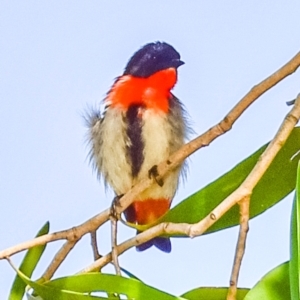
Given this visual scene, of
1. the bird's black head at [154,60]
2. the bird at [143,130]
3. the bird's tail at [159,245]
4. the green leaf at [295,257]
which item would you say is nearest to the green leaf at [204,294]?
the green leaf at [295,257]

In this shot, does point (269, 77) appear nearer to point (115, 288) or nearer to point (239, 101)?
point (239, 101)

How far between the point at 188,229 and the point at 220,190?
0.19 meters

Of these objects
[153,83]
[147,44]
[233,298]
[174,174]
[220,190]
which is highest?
[147,44]

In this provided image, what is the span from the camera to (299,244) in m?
0.66

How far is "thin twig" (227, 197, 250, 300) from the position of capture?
2.22 ft

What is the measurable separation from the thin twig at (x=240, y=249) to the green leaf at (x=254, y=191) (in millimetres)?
180

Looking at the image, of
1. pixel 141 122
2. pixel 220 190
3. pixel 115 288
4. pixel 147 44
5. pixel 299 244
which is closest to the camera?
pixel 299 244

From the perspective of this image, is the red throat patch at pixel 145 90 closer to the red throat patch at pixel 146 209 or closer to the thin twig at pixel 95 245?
the red throat patch at pixel 146 209

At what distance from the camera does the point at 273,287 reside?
2.38 feet

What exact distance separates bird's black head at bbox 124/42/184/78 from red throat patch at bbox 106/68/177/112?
0.05 ft

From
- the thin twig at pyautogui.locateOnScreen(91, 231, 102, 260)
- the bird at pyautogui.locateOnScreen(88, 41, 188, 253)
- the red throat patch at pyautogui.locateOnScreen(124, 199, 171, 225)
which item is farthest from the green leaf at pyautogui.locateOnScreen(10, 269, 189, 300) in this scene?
the red throat patch at pyautogui.locateOnScreen(124, 199, 171, 225)

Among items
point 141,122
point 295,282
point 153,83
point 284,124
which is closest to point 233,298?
point 295,282

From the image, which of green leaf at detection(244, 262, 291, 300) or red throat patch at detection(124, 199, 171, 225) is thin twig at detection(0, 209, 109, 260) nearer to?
green leaf at detection(244, 262, 291, 300)

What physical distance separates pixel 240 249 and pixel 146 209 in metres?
0.84
